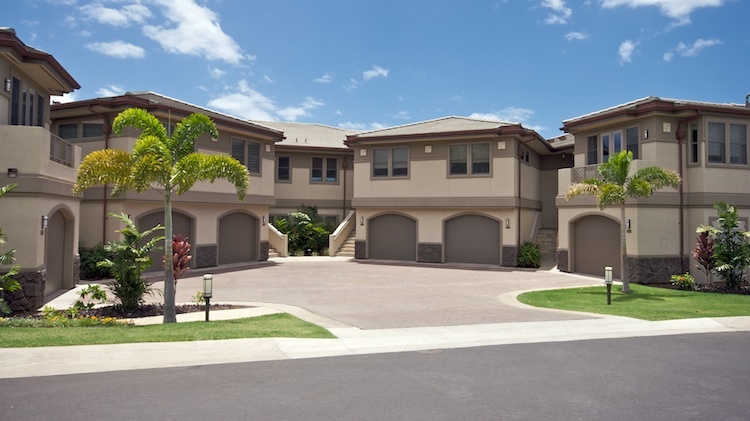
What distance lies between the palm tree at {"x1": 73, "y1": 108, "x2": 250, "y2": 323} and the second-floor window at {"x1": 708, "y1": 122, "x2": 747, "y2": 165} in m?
18.7

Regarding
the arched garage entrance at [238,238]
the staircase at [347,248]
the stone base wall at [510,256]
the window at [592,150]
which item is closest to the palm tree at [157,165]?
the arched garage entrance at [238,238]

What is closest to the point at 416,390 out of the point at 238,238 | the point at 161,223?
the point at 161,223

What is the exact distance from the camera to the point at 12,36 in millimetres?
13391

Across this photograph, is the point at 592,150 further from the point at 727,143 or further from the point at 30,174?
the point at 30,174

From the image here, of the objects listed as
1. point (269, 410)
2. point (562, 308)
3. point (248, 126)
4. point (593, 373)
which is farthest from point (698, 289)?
point (248, 126)

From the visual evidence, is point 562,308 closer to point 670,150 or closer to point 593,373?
point 593,373

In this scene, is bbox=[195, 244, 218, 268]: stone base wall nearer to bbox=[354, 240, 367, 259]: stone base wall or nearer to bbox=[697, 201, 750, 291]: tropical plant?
bbox=[354, 240, 367, 259]: stone base wall

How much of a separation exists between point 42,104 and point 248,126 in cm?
913

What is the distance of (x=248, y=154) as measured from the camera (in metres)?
25.8

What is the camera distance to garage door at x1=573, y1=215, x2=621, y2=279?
21594 millimetres

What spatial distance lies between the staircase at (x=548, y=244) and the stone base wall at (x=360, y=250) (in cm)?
964

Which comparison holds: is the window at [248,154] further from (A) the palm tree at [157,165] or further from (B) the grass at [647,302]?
(B) the grass at [647,302]

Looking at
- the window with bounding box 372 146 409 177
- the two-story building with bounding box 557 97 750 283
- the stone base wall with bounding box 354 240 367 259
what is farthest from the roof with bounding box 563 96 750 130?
the stone base wall with bounding box 354 240 367 259

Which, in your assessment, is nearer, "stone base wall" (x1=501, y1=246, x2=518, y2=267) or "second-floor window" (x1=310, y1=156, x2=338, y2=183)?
"stone base wall" (x1=501, y1=246, x2=518, y2=267)
